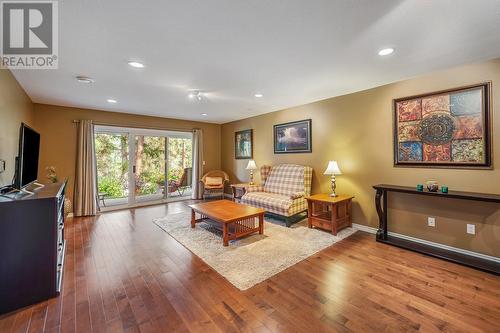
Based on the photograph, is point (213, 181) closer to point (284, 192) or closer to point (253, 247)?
point (284, 192)

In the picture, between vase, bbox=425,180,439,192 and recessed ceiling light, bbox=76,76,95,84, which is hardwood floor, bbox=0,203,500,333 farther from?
recessed ceiling light, bbox=76,76,95,84

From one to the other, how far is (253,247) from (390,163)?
248 cm

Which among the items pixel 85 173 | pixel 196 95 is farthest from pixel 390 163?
pixel 85 173

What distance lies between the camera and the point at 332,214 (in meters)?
3.50

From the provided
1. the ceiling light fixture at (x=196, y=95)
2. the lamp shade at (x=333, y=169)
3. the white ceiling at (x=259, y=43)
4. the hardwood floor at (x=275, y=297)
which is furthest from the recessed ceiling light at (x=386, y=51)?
the ceiling light fixture at (x=196, y=95)

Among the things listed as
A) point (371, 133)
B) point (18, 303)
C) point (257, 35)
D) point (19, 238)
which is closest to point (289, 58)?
point (257, 35)

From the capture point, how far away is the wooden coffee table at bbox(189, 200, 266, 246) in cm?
311

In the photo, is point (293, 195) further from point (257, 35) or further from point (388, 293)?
point (257, 35)

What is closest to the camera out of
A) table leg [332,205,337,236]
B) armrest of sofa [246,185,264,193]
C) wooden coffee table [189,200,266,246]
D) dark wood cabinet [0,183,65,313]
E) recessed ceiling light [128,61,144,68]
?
dark wood cabinet [0,183,65,313]

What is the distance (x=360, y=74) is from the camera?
294 centimetres

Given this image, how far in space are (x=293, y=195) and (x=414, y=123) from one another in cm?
217

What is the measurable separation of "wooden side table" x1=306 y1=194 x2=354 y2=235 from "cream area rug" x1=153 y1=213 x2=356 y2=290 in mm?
118

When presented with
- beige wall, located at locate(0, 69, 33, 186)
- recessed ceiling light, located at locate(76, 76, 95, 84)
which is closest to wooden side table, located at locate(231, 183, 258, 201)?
recessed ceiling light, located at locate(76, 76, 95, 84)

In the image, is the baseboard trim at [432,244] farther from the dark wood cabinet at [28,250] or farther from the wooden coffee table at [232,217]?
the dark wood cabinet at [28,250]
